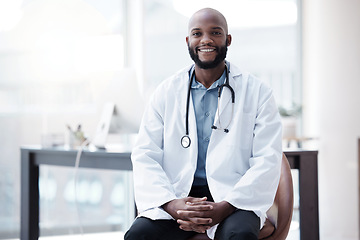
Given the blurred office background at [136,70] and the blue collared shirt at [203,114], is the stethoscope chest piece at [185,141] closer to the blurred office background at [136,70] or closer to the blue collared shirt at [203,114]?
the blue collared shirt at [203,114]

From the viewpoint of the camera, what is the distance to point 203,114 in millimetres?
2006

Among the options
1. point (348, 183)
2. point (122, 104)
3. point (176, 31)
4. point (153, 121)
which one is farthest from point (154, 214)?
point (176, 31)

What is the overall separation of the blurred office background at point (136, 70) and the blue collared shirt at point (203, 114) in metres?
1.86

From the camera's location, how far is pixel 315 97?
443 cm

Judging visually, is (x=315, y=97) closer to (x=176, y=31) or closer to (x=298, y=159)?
(x=176, y=31)

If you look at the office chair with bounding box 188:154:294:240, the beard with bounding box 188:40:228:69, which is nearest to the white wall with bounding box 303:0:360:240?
the office chair with bounding box 188:154:294:240

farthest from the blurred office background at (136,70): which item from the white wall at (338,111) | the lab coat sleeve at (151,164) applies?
the lab coat sleeve at (151,164)

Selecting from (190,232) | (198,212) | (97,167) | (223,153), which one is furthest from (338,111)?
(198,212)

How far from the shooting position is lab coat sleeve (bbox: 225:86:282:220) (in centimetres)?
181

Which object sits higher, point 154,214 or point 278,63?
point 278,63

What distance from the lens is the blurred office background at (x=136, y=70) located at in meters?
4.07

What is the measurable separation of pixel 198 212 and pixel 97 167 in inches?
42.8

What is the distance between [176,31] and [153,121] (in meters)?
2.80

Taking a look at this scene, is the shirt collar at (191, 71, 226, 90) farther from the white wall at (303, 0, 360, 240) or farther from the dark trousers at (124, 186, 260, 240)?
the white wall at (303, 0, 360, 240)
